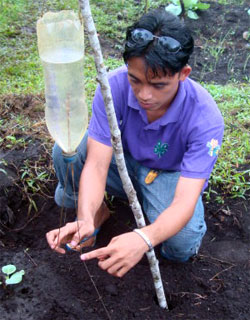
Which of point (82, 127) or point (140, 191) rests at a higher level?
point (82, 127)

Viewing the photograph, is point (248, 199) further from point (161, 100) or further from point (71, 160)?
point (71, 160)

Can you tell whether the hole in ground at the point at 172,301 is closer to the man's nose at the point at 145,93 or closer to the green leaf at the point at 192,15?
the man's nose at the point at 145,93

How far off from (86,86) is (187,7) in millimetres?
2627

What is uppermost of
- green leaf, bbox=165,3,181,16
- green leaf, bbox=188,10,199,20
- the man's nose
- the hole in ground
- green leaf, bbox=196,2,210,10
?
the man's nose

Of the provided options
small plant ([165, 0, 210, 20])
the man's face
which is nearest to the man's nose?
the man's face

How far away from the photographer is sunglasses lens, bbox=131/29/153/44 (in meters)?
1.56

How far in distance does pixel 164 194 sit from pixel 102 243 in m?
0.46

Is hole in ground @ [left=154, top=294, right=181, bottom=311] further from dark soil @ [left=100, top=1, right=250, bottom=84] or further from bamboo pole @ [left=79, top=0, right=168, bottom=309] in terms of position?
dark soil @ [left=100, top=1, right=250, bottom=84]

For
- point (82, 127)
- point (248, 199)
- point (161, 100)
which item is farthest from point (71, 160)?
point (248, 199)

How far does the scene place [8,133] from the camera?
287 cm

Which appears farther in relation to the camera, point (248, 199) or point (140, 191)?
point (248, 199)

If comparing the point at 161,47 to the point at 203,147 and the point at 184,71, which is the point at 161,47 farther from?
the point at 203,147

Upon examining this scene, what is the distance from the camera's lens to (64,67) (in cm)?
135

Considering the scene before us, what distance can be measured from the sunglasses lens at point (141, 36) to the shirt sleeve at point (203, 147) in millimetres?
460
